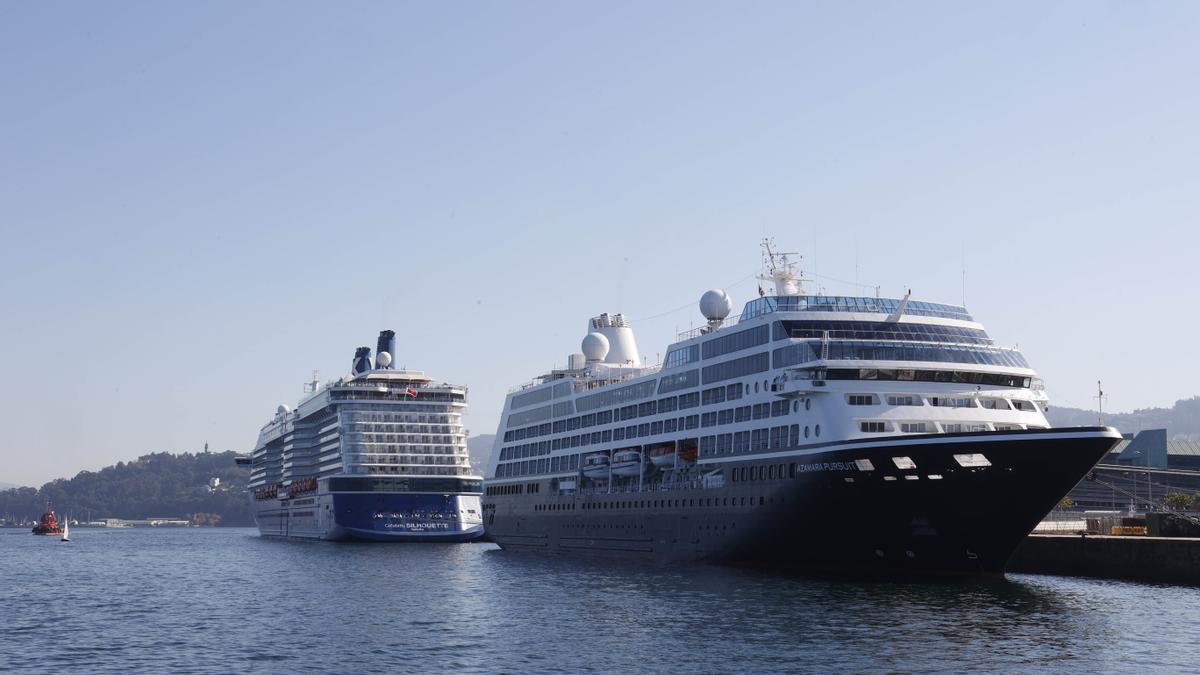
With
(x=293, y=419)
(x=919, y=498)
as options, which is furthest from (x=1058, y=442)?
(x=293, y=419)

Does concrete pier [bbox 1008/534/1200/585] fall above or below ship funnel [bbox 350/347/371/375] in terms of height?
below

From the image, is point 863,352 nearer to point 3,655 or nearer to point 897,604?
point 897,604

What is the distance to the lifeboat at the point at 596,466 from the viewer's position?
263ft

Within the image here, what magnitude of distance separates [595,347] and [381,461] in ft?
132

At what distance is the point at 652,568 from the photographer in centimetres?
6781

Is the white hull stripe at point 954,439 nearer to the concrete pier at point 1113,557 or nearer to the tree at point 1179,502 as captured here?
the concrete pier at point 1113,557

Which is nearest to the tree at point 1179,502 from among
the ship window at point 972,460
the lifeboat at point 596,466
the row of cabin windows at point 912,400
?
the row of cabin windows at point 912,400

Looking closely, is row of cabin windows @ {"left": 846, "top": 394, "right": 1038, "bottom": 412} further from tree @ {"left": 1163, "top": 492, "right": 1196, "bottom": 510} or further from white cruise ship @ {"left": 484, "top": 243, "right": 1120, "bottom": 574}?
tree @ {"left": 1163, "top": 492, "right": 1196, "bottom": 510}

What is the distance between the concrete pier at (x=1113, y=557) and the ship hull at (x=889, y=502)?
29.9 feet

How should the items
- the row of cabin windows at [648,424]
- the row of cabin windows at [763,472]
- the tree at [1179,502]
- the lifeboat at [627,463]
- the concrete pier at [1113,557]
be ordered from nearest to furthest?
1. the concrete pier at [1113,557]
2. the row of cabin windows at [763,472]
3. the row of cabin windows at [648,424]
4. the lifeboat at [627,463]
5. the tree at [1179,502]

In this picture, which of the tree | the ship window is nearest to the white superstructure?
the ship window

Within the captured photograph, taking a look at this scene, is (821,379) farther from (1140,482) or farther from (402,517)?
(402,517)

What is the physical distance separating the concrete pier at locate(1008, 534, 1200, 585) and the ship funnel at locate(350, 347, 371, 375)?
91.3 metres

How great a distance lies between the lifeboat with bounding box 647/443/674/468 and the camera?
236 ft
